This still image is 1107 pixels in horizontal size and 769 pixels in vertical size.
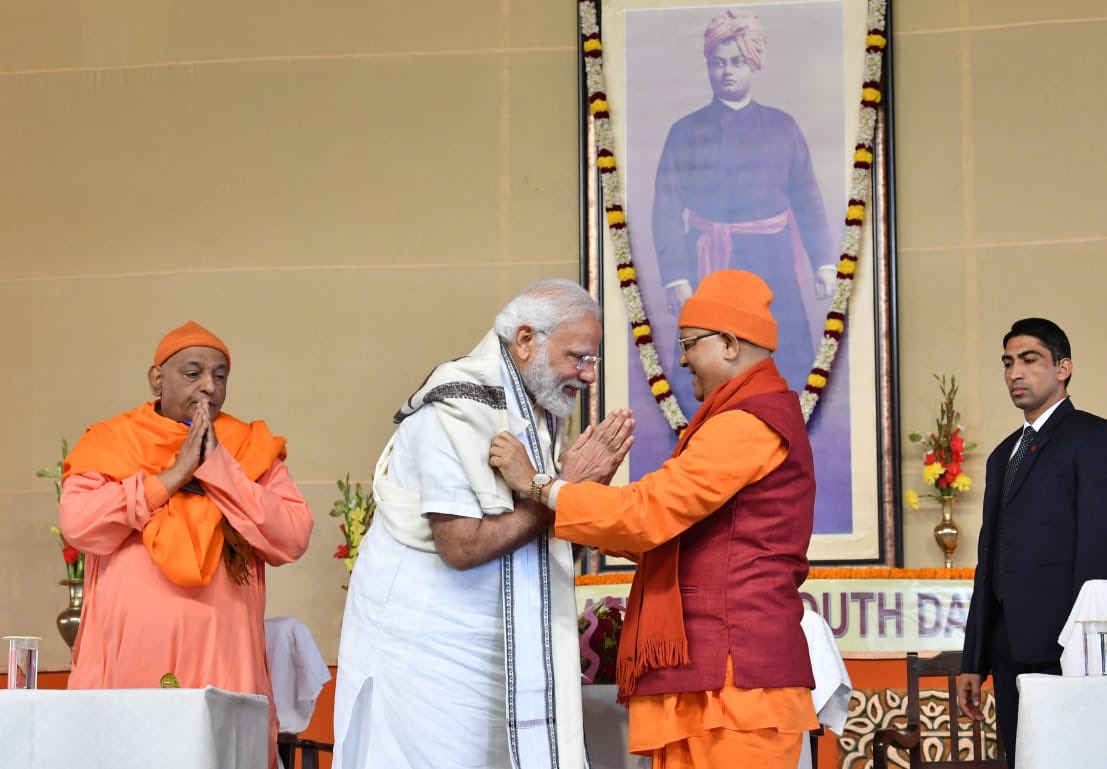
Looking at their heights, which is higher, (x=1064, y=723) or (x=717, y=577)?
(x=717, y=577)

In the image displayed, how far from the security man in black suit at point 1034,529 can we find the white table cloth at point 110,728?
7.61 feet

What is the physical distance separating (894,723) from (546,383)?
9.83 ft

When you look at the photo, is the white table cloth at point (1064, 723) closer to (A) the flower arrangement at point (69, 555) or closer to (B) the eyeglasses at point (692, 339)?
(B) the eyeglasses at point (692, 339)

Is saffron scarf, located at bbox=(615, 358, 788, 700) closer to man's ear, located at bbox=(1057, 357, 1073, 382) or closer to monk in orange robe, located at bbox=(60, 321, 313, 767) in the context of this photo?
monk in orange robe, located at bbox=(60, 321, 313, 767)

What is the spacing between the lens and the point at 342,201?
22.4 feet

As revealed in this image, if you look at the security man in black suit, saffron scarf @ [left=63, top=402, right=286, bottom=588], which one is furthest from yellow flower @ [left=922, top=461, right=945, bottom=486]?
saffron scarf @ [left=63, top=402, right=286, bottom=588]

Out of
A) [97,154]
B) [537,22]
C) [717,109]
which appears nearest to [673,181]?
[717,109]

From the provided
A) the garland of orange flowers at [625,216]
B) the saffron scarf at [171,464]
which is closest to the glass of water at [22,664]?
the saffron scarf at [171,464]

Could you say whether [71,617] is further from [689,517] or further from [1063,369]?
[1063,369]

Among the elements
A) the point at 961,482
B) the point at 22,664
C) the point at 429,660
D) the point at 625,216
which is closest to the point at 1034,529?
the point at 429,660

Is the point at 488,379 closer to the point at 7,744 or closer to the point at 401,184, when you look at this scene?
the point at 7,744

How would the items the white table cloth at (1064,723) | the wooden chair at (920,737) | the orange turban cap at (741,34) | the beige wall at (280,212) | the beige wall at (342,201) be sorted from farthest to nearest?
the beige wall at (280,212)
the orange turban cap at (741,34)
the beige wall at (342,201)
the wooden chair at (920,737)
the white table cloth at (1064,723)

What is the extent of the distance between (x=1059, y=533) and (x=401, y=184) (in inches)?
148

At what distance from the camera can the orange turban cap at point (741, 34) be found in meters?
6.60
